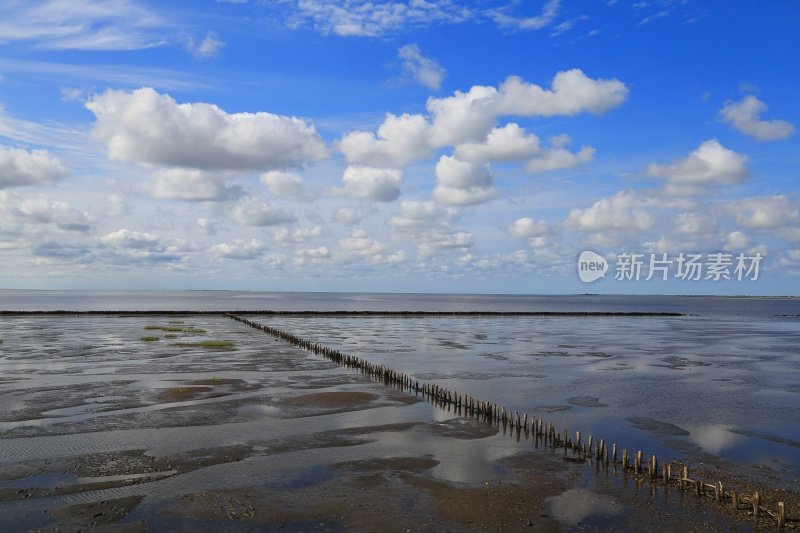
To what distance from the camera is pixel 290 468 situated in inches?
971

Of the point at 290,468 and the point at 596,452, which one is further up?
the point at 596,452

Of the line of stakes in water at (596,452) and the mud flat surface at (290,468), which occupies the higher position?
the line of stakes in water at (596,452)

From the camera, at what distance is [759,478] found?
24.2 metres

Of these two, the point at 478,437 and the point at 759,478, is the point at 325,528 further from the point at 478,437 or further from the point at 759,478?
the point at 759,478

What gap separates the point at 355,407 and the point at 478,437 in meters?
10.1

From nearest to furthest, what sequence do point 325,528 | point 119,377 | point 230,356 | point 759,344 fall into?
1. point 325,528
2. point 119,377
3. point 230,356
4. point 759,344

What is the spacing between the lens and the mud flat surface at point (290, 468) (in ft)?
63.5

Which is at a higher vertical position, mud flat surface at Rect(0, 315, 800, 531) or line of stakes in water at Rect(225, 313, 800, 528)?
line of stakes in water at Rect(225, 313, 800, 528)

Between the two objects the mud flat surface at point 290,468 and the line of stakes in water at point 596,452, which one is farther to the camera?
the line of stakes in water at point 596,452

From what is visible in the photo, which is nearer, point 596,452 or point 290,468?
point 290,468

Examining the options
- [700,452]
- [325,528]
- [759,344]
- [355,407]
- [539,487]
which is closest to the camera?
[325,528]

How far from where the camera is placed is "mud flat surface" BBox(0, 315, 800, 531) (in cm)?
1936

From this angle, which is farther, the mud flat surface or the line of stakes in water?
the line of stakes in water

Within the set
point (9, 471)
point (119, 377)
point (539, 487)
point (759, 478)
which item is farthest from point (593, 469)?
point (119, 377)
